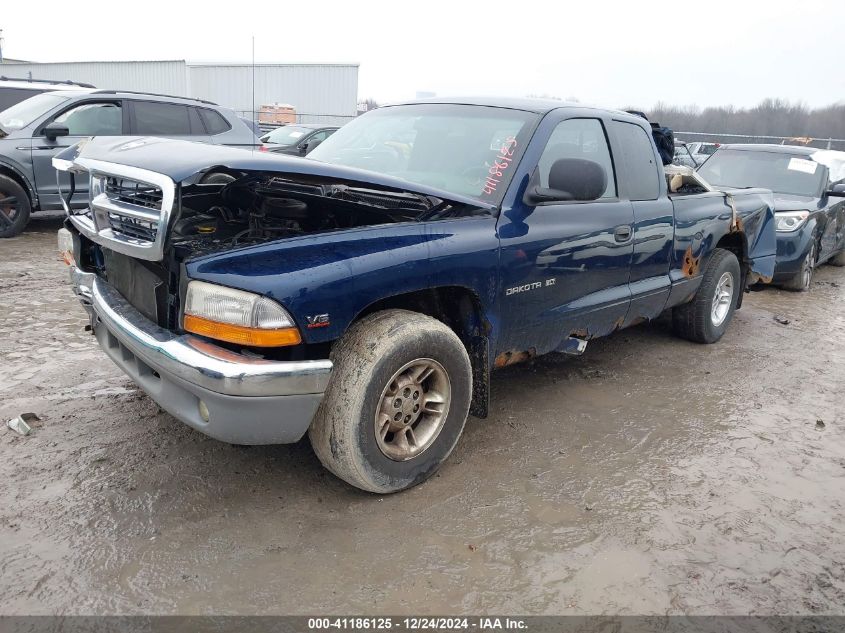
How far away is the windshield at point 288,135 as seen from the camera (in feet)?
42.7

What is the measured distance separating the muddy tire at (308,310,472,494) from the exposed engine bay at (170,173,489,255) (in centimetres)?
51

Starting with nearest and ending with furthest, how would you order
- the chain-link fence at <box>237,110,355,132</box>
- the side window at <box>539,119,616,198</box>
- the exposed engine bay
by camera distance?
the exposed engine bay → the side window at <box>539,119,616,198</box> → the chain-link fence at <box>237,110,355,132</box>

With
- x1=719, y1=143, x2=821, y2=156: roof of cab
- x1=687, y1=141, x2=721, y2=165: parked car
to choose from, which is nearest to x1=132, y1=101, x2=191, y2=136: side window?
x1=719, y1=143, x2=821, y2=156: roof of cab

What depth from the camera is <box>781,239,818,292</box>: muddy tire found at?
7.52 meters

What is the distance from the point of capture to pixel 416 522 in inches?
109

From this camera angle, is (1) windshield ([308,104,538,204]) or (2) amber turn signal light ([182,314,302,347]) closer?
(2) amber turn signal light ([182,314,302,347])

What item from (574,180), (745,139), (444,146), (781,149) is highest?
(745,139)

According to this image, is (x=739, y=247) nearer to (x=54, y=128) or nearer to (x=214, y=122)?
(x=214, y=122)

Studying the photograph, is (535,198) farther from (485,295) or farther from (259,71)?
(259,71)

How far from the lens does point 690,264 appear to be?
4.75 metres

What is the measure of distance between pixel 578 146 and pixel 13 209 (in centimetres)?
703

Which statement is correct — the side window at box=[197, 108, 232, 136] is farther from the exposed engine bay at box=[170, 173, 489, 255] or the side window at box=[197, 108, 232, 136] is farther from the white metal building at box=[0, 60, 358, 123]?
the white metal building at box=[0, 60, 358, 123]

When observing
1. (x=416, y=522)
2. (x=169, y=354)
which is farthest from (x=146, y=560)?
(x=416, y=522)

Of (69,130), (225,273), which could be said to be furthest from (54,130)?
(225,273)
